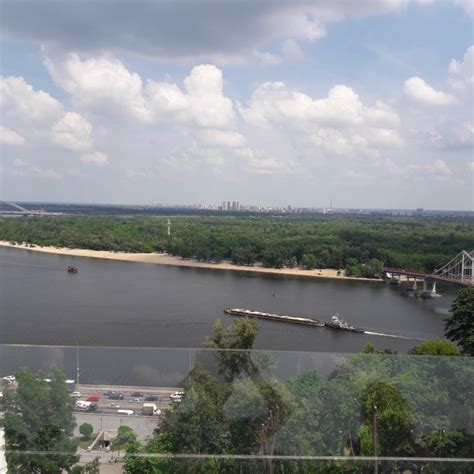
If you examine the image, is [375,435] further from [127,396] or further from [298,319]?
[298,319]

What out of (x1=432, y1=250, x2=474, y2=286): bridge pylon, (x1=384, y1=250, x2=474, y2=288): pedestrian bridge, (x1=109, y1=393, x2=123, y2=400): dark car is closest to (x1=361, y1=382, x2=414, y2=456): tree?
(x1=109, y1=393, x2=123, y2=400): dark car

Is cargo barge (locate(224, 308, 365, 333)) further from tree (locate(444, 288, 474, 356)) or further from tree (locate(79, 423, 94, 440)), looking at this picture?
tree (locate(79, 423, 94, 440))

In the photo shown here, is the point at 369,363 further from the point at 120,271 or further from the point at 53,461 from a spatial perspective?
the point at 120,271

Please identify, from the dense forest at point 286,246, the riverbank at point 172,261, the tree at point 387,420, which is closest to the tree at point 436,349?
the tree at point 387,420

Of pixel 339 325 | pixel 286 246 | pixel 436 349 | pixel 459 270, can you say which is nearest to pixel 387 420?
pixel 436 349

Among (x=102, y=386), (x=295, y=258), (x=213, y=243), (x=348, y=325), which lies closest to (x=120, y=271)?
(x=213, y=243)

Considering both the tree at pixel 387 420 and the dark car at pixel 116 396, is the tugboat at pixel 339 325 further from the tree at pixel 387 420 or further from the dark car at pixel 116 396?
the dark car at pixel 116 396
